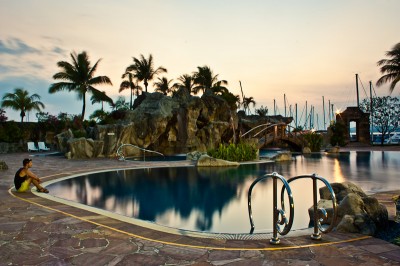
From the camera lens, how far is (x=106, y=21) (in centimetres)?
1955

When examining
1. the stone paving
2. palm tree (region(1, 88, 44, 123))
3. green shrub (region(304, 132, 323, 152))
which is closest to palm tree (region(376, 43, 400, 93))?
green shrub (region(304, 132, 323, 152))

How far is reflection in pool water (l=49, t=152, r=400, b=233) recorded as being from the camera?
23.5 feet

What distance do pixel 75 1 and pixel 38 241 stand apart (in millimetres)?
15393

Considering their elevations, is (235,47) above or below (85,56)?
below

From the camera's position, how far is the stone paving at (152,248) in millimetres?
3963

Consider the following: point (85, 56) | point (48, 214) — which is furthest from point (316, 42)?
point (85, 56)

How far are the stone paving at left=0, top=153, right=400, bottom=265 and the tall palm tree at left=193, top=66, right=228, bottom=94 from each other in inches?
1805

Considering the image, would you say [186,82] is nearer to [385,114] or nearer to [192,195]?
[385,114]

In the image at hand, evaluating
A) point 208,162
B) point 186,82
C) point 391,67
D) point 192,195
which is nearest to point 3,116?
point 186,82

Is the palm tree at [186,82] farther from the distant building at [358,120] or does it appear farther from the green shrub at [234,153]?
the green shrub at [234,153]

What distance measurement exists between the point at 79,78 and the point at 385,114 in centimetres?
→ 3914

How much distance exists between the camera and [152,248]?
4438 mm

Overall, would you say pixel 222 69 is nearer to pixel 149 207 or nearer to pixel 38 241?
pixel 149 207

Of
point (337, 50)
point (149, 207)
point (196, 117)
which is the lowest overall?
point (149, 207)
